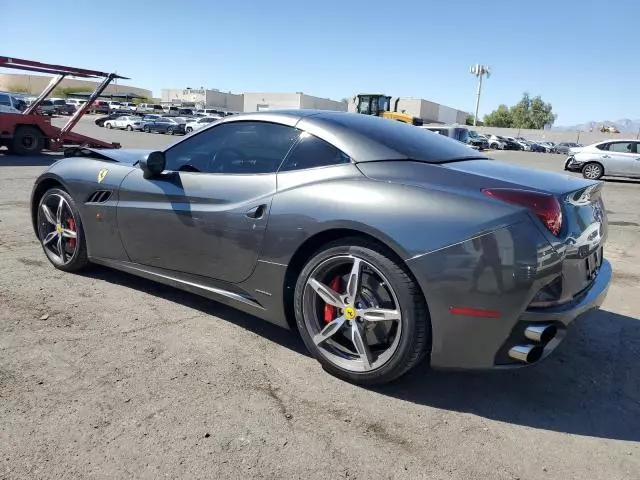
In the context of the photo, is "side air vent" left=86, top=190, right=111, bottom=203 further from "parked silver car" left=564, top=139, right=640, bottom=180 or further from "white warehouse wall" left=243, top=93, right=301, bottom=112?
"white warehouse wall" left=243, top=93, right=301, bottom=112

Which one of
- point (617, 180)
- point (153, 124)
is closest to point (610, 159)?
point (617, 180)

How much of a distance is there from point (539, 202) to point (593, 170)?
1829 cm

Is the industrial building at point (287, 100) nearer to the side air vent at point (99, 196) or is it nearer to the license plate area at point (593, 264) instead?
the side air vent at point (99, 196)

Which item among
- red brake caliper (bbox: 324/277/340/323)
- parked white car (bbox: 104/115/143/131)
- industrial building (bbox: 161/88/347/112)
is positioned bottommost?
red brake caliper (bbox: 324/277/340/323)

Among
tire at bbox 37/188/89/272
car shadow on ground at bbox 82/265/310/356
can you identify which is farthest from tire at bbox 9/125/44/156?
car shadow on ground at bbox 82/265/310/356

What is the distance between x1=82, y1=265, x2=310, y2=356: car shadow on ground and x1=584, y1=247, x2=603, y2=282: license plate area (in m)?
1.66

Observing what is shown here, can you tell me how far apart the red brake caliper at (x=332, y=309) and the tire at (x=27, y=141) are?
48.7 ft

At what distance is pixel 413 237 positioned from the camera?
2.51 metres

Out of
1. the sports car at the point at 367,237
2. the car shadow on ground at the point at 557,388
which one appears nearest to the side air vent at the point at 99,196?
the sports car at the point at 367,237

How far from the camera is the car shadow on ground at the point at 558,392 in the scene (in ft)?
8.48

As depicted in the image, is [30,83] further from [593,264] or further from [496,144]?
[593,264]

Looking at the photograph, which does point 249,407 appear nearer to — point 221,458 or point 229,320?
point 221,458

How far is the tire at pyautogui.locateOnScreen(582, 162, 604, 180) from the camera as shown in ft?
59.9

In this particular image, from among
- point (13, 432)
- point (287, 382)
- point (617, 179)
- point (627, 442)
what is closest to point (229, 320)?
point (287, 382)
